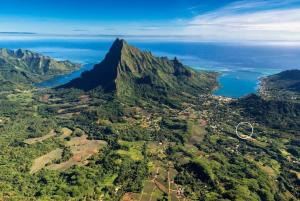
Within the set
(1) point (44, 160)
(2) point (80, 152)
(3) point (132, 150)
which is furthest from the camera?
(3) point (132, 150)

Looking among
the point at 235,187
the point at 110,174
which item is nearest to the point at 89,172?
the point at 110,174

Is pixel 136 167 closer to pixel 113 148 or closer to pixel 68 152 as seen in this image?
pixel 113 148

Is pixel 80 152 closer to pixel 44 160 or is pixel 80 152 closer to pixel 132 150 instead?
pixel 44 160

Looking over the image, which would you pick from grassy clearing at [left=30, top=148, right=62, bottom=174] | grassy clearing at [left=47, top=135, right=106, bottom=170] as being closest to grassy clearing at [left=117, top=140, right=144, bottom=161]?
grassy clearing at [left=47, top=135, right=106, bottom=170]

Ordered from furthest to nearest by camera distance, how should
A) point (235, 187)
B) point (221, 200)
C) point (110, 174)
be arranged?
point (110, 174) → point (235, 187) → point (221, 200)

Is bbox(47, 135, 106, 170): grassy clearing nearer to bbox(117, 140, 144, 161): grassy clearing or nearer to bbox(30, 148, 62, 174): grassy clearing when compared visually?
bbox(30, 148, 62, 174): grassy clearing

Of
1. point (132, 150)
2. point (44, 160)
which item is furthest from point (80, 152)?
point (132, 150)

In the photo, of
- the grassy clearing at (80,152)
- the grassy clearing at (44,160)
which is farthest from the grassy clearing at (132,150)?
the grassy clearing at (44,160)

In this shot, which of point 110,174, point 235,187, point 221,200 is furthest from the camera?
point 110,174
